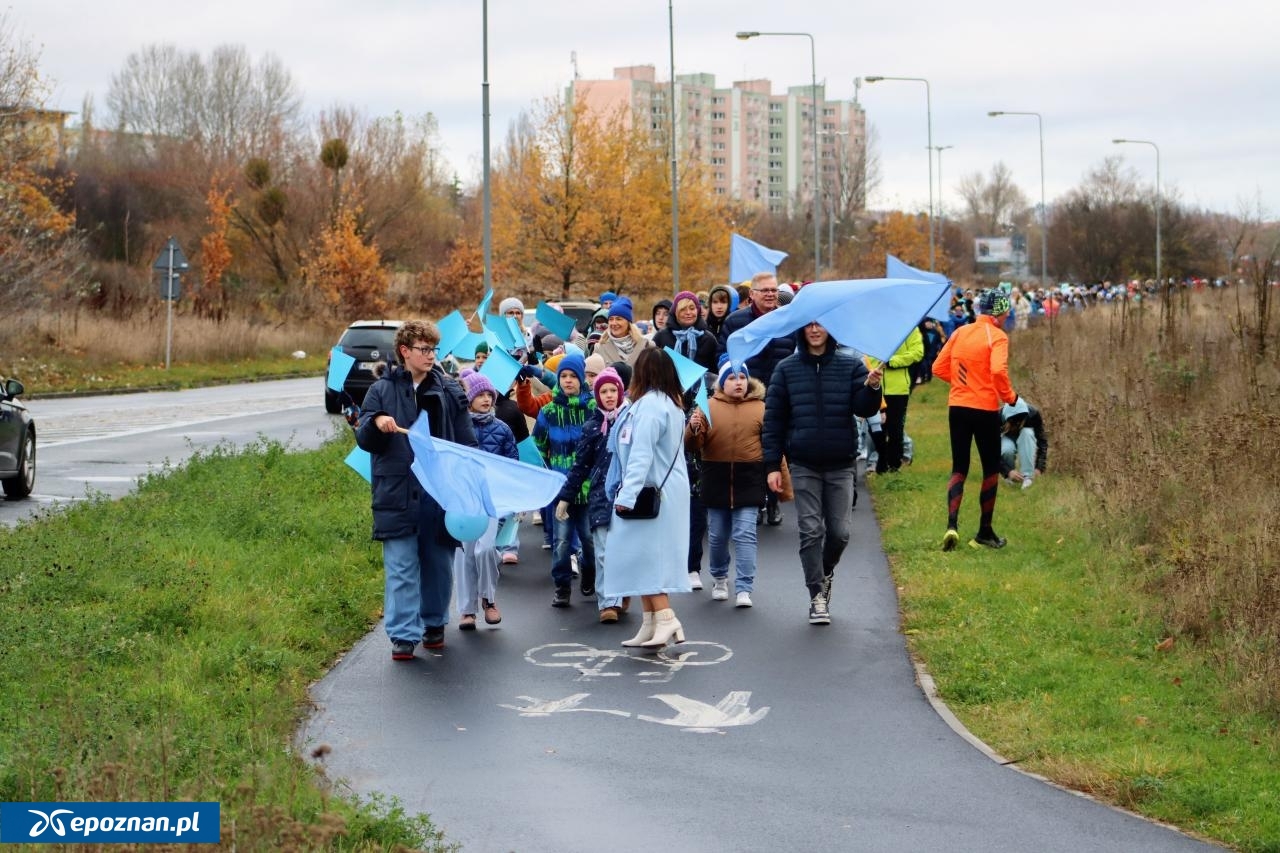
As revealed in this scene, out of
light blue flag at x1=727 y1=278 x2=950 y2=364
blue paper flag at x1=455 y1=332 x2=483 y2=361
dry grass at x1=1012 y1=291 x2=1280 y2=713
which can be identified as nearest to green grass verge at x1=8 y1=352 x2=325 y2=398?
dry grass at x1=1012 y1=291 x2=1280 y2=713

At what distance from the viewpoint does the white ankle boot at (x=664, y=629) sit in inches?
384

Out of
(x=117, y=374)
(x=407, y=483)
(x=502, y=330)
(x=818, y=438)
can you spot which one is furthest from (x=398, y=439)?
(x=117, y=374)

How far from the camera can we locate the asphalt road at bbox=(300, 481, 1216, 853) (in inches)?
246

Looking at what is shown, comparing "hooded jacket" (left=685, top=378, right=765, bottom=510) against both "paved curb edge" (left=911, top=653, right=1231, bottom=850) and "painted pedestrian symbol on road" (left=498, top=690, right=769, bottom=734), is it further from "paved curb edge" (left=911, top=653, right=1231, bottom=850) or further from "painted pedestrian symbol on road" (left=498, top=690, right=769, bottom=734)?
"painted pedestrian symbol on road" (left=498, top=690, right=769, bottom=734)

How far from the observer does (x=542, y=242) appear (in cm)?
4328

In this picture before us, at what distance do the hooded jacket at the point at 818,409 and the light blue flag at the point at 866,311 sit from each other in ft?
1.08

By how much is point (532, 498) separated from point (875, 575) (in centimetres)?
379

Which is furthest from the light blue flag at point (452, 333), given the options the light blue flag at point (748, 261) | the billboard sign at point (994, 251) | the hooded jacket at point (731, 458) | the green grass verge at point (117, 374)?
the billboard sign at point (994, 251)

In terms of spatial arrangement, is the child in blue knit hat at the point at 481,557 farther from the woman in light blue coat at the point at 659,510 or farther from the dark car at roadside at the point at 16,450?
the dark car at roadside at the point at 16,450

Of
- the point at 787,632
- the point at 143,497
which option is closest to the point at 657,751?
the point at 787,632

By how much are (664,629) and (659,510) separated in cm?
72

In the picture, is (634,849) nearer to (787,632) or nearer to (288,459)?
(787,632)

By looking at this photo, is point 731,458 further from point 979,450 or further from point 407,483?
point 407,483

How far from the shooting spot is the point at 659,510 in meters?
9.81
